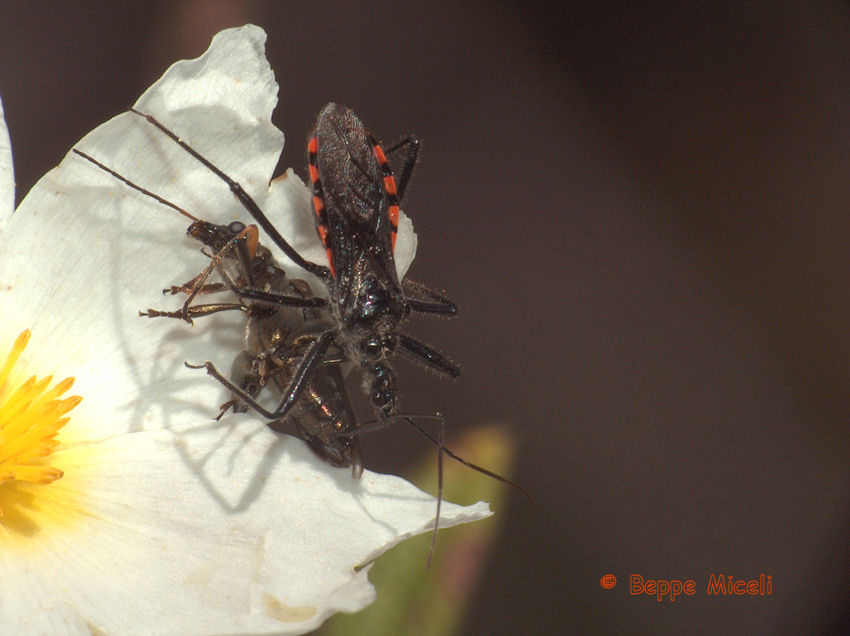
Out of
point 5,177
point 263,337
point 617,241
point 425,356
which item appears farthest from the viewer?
point 617,241

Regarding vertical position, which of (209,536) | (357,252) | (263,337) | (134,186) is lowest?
(209,536)

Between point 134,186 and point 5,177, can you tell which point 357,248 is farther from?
point 5,177

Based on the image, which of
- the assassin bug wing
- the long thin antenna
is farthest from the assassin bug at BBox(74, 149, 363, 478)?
the assassin bug wing

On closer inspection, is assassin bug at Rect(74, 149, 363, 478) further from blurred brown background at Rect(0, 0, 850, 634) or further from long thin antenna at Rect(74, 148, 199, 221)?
blurred brown background at Rect(0, 0, 850, 634)

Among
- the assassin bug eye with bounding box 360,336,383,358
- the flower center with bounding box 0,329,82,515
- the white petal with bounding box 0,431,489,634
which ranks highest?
the assassin bug eye with bounding box 360,336,383,358

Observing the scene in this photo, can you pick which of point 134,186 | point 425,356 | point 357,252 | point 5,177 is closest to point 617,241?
point 425,356

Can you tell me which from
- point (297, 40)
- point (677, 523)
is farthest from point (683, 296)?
point (297, 40)

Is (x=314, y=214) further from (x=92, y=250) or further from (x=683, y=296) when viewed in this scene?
(x=683, y=296)
